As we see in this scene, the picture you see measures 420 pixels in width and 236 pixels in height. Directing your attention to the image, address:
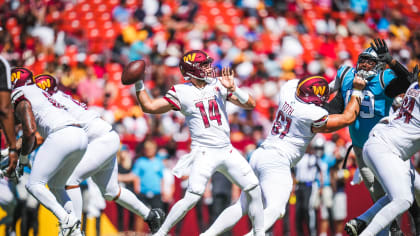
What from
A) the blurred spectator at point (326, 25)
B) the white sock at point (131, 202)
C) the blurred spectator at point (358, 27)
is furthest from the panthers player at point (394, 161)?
the blurred spectator at point (358, 27)

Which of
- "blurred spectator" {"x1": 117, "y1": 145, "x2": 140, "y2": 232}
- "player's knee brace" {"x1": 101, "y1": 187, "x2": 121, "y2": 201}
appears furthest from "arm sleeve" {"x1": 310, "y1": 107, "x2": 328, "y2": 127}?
"blurred spectator" {"x1": 117, "y1": 145, "x2": 140, "y2": 232}

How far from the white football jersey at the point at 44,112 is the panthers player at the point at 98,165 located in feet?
0.89

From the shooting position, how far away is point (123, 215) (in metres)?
10.1

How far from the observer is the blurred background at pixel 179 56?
9.97 metres

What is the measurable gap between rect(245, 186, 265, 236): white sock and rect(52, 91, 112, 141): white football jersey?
1.78m

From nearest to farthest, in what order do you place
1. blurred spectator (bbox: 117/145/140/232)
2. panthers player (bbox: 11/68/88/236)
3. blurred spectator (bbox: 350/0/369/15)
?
panthers player (bbox: 11/68/88/236)
blurred spectator (bbox: 117/145/140/232)
blurred spectator (bbox: 350/0/369/15)

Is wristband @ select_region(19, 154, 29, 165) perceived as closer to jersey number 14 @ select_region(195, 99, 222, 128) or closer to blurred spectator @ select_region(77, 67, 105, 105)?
jersey number 14 @ select_region(195, 99, 222, 128)

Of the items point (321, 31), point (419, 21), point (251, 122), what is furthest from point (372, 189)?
point (419, 21)

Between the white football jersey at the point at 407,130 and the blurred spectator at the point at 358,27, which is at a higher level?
the white football jersey at the point at 407,130

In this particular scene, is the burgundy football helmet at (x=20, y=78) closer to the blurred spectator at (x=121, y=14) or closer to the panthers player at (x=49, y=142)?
the panthers player at (x=49, y=142)

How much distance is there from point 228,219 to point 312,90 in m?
1.64

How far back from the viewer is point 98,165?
21.0ft

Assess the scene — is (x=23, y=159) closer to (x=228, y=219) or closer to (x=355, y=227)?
(x=228, y=219)

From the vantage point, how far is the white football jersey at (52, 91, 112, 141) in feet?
21.7
